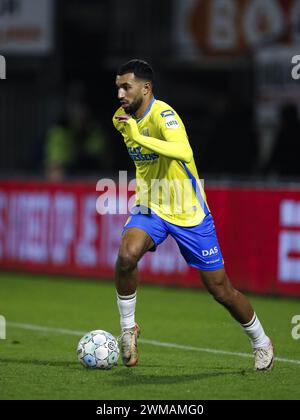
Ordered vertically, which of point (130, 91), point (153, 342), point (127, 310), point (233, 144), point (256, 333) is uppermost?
→ point (130, 91)

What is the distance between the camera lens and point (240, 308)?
9172 millimetres

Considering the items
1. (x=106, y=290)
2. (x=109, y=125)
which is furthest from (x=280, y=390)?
(x=109, y=125)

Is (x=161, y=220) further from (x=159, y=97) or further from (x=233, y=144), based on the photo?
(x=159, y=97)

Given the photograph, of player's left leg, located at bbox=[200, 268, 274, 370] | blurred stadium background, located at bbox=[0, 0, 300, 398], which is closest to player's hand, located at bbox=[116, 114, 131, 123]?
player's left leg, located at bbox=[200, 268, 274, 370]

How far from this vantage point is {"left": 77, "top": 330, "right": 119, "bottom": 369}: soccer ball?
30.5ft

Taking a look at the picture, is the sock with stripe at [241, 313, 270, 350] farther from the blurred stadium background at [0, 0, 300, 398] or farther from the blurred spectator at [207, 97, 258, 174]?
the blurred spectator at [207, 97, 258, 174]

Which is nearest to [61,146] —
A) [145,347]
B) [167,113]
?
[145,347]

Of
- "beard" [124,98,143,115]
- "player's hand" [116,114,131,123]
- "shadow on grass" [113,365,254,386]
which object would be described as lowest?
"shadow on grass" [113,365,254,386]

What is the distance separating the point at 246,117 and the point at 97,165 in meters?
2.43

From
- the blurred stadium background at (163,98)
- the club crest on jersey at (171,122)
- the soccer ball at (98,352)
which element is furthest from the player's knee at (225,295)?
the blurred stadium background at (163,98)

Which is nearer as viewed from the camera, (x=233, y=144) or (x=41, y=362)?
(x=41, y=362)

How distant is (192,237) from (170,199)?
350mm

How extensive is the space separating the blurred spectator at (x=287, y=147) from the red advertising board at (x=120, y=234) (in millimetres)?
1376

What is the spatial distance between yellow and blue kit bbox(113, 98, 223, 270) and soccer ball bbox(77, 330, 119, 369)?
2.81 feet
